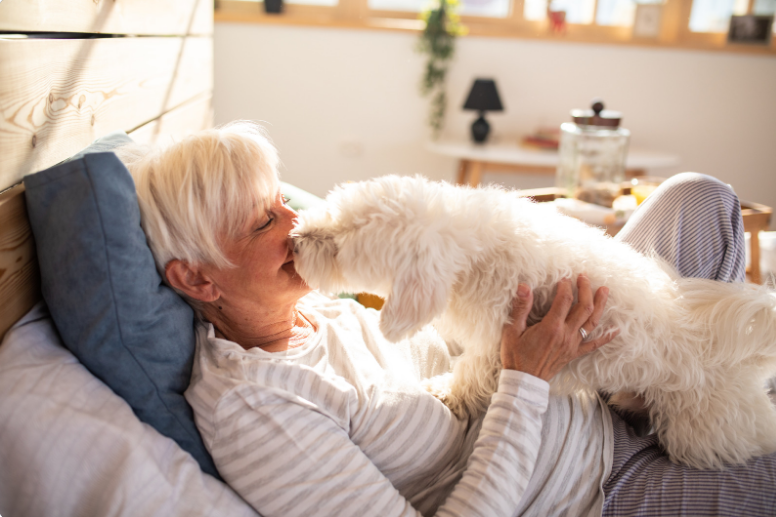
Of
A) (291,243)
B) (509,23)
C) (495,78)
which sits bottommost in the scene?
(291,243)

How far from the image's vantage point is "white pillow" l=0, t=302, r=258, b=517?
0.96 m

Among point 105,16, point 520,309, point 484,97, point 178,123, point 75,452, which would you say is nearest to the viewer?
point 75,452

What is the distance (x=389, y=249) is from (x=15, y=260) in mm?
716

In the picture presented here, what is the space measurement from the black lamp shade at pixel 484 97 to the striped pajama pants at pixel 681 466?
276cm

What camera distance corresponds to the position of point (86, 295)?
1.06m

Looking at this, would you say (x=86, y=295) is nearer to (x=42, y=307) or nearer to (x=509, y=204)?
(x=42, y=307)

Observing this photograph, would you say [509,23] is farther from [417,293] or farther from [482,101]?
[417,293]

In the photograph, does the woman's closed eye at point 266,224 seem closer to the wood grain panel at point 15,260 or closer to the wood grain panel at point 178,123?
the wood grain panel at point 178,123

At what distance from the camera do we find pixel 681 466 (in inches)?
51.6

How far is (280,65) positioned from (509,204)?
12.0ft

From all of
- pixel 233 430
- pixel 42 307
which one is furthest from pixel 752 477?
pixel 42 307

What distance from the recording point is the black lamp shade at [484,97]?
4.27 metres

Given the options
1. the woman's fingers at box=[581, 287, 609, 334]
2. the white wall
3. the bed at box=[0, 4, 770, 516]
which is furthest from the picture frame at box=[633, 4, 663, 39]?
the bed at box=[0, 4, 770, 516]

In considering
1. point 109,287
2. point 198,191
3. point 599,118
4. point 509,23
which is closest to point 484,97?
point 509,23
